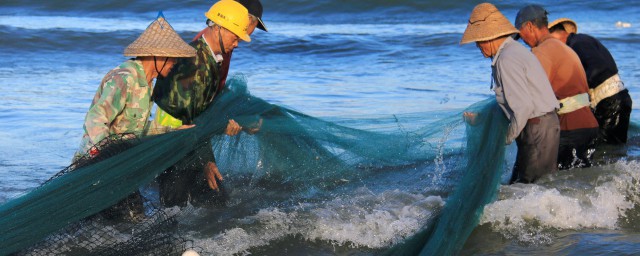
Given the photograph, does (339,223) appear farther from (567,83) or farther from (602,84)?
(602,84)

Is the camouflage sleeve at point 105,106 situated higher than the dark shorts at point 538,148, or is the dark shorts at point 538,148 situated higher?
the camouflage sleeve at point 105,106

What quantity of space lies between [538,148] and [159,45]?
259 cm

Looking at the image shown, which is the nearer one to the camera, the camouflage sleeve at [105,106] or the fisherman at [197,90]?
the camouflage sleeve at [105,106]

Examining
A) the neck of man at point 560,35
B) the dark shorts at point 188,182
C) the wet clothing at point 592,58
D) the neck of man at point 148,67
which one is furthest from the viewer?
the wet clothing at point 592,58

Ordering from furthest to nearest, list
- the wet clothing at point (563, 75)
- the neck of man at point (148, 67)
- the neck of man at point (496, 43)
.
→ 1. the wet clothing at point (563, 75)
2. the neck of man at point (496, 43)
3. the neck of man at point (148, 67)

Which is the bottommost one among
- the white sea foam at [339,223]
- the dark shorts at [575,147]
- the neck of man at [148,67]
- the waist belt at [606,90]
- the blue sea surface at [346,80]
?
the blue sea surface at [346,80]

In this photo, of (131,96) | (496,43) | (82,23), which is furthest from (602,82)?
(82,23)

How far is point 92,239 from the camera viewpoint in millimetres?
4750

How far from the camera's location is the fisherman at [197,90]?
201 inches

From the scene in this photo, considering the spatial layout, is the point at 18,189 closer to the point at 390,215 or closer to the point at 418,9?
the point at 390,215

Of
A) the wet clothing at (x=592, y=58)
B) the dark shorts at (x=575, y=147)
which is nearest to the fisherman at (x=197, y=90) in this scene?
the dark shorts at (x=575, y=147)

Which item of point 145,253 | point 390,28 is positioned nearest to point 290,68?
point 390,28

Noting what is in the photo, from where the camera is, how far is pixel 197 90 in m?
5.14

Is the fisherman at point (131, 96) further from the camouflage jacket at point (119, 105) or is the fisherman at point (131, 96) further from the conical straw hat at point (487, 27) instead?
the conical straw hat at point (487, 27)
